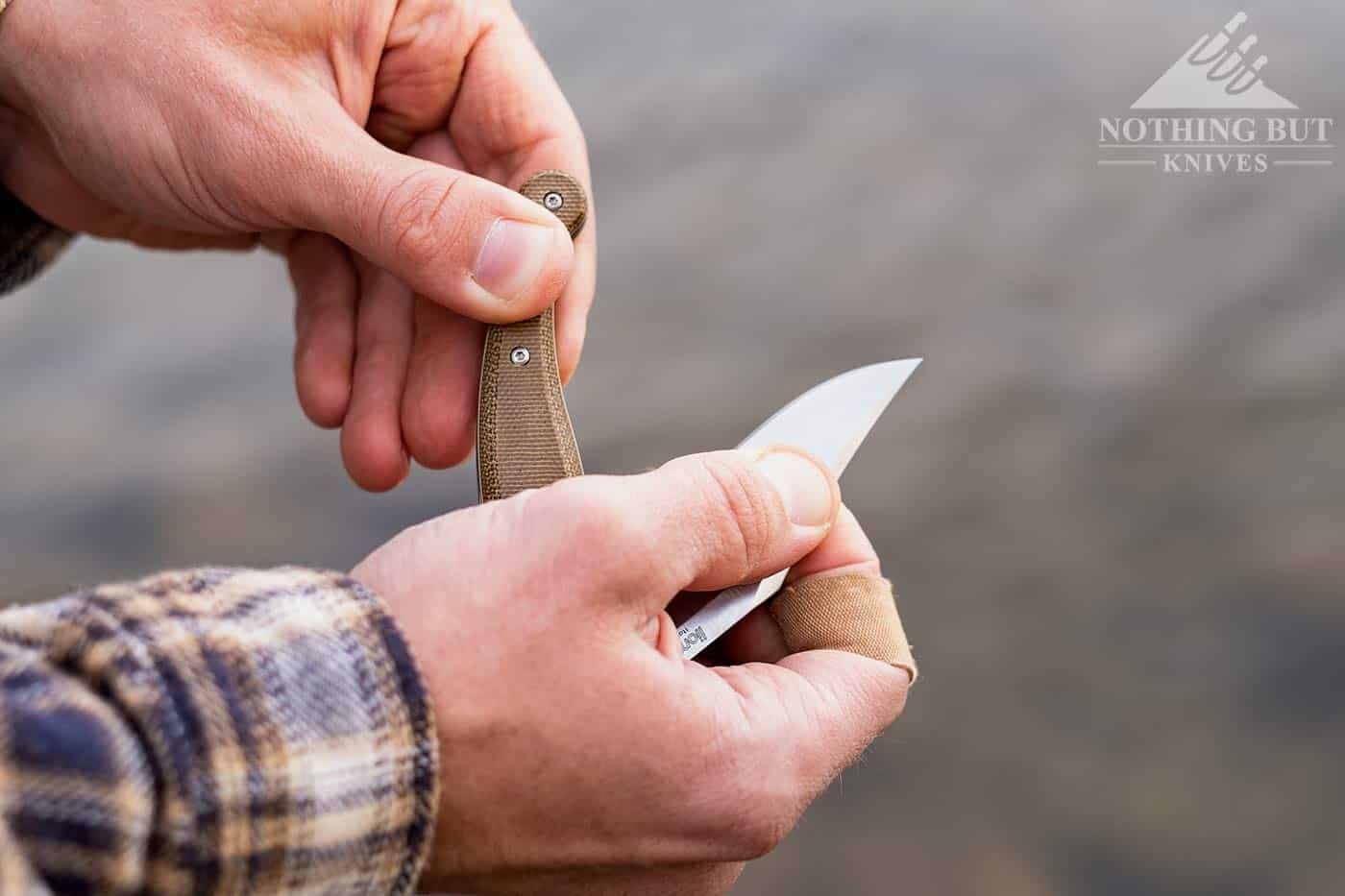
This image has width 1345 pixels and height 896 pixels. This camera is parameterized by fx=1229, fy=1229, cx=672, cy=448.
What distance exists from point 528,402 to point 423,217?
0.72 feet

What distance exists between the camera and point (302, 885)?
31.5 inches

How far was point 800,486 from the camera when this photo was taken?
116 cm

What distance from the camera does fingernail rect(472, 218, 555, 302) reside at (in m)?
1.26

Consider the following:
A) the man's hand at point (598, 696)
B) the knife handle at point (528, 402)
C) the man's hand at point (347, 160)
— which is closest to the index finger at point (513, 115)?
the man's hand at point (347, 160)

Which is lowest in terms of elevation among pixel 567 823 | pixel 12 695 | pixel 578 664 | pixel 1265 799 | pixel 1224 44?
pixel 1265 799

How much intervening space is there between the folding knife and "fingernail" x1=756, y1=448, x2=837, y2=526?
0.03m

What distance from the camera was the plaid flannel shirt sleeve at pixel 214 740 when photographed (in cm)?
69

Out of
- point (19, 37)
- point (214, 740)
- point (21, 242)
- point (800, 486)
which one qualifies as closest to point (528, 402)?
point (800, 486)

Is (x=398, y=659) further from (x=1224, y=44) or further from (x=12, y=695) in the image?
(x=1224, y=44)

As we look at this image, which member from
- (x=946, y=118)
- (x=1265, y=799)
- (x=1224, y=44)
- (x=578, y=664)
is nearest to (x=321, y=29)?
(x=578, y=664)

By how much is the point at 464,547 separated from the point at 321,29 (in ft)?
2.60

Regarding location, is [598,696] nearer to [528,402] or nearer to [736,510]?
[736,510]

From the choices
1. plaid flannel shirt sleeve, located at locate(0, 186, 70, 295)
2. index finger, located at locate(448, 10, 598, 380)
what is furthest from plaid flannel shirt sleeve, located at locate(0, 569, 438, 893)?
plaid flannel shirt sleeve, located at locate(0, 186, 70, 295)

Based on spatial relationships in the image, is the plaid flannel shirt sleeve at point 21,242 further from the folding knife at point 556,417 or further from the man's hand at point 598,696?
the man's hand at point 598,696
